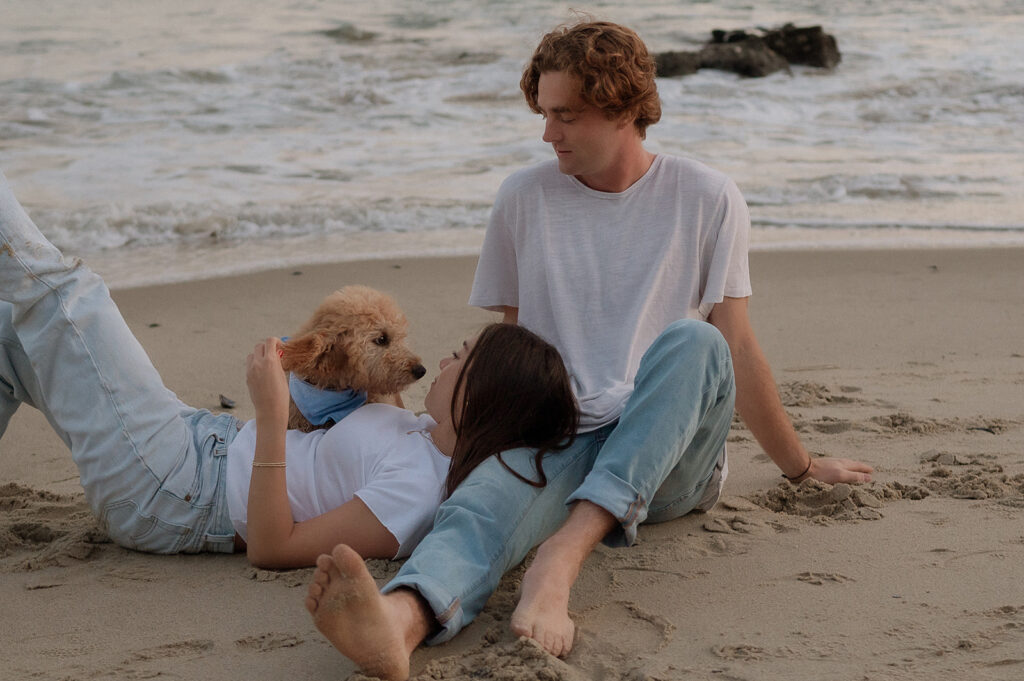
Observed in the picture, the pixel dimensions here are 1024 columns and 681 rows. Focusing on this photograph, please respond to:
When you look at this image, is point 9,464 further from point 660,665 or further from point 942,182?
point 942,182

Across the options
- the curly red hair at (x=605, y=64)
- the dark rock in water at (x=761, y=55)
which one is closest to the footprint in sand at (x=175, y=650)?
the curly red hair at (x=605, y=64)

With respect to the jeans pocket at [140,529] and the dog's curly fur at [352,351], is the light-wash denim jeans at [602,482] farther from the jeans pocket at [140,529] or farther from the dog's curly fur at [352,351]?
the jeans pocket at [140,529]


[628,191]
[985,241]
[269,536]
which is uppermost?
[628,191]

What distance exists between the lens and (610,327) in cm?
327

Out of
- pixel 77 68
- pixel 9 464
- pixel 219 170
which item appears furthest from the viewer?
pixel 77 68

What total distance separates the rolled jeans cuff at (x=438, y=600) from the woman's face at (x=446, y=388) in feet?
2.01

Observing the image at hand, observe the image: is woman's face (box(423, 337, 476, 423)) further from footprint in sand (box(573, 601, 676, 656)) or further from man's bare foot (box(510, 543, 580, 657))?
footprint in sand (box(573, 601, 676, 656))

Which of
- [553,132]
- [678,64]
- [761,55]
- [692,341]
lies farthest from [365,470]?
[761,55]

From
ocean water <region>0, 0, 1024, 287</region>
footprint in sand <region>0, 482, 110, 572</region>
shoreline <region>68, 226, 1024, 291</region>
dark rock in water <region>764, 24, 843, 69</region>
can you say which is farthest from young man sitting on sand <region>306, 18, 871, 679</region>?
dark rock in water <region>764, 24, 843, 69</region>

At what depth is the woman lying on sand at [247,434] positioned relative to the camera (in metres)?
2.94

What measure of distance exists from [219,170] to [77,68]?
17.4 ft

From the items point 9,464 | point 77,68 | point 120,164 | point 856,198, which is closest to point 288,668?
point 9,464

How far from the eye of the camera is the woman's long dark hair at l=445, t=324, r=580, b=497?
116 inches

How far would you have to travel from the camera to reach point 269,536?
296cm
